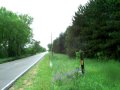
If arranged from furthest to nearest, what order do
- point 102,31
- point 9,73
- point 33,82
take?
point 102,31
point 9,73
point 33,82

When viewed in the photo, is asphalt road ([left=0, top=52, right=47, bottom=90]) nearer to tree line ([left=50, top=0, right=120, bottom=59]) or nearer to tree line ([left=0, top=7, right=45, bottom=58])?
tree line ([left=50, top=0, right=120, bottom=59])

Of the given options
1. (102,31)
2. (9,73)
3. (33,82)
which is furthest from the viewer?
(102,31)

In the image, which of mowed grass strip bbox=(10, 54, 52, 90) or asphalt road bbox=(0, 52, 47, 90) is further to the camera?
asphalt road bbox=(0, 52, 47, 90)

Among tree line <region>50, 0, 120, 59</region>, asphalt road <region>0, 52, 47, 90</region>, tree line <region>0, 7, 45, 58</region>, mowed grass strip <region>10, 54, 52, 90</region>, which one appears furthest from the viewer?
tree line <region>0, 7, 45, 58</region>

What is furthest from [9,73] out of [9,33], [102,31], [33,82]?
[9,33]

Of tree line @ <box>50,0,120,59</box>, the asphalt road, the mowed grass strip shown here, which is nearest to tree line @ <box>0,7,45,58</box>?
tree line @ <box>50,0,120,59</box>

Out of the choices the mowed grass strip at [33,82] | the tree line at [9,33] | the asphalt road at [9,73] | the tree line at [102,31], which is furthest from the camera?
the tree line at [9,33]

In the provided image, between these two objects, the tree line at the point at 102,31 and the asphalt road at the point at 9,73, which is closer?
the asphalt road at the point at 9,73

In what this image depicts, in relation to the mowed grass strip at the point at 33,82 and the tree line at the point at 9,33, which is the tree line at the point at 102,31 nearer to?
the mowed grass strip at the point at 33,82

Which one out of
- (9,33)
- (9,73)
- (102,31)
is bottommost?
(9,73)

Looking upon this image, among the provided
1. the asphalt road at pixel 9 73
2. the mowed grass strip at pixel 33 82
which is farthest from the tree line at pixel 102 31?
the mowed grass strip at pixel 33 82

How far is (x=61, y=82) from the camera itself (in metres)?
15.6

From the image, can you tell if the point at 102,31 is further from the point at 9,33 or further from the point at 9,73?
the point at 9,33

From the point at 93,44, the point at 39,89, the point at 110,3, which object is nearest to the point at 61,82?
the point at 39,89
